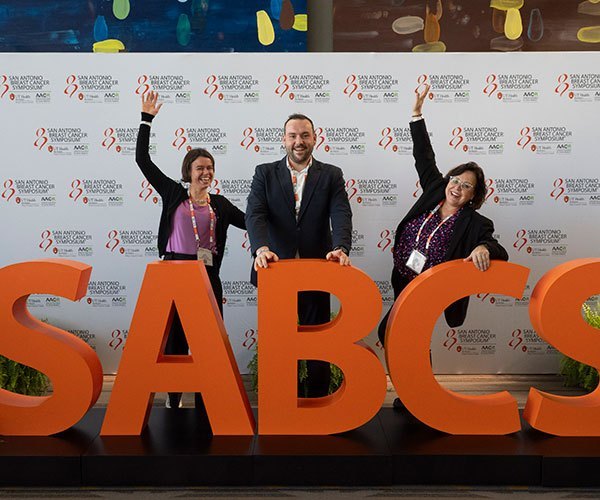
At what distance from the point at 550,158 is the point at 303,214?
2090mm

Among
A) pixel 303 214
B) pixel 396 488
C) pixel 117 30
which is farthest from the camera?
pixel 117 30

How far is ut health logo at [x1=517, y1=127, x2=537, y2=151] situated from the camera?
439 centimetres

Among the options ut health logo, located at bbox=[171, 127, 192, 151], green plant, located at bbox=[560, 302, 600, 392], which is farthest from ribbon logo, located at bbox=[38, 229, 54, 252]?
green plant, located at bbox=[560, 302, 600, 392]

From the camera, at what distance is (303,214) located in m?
3.19

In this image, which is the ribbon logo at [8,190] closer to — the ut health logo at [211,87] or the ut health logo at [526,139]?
the ut health logo at [211,87]

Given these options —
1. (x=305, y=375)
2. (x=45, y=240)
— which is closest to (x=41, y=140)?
(x=45, y=240)

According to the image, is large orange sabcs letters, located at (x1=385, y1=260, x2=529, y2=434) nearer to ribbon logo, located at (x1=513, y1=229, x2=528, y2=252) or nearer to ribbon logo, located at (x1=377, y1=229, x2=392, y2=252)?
ribbon logo, located at (x1=377, y1=229, x2=392, y2=252)

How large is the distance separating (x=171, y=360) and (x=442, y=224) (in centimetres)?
141

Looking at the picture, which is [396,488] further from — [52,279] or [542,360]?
[542,360]

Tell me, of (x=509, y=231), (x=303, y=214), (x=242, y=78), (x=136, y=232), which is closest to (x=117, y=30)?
(x=242, y=78)

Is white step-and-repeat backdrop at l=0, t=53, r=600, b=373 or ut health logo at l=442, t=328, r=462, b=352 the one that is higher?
white step-and-repeat backdrop at l=0, t=53, r=600, b=373

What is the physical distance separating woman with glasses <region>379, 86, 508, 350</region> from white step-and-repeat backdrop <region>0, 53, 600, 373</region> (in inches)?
40.2

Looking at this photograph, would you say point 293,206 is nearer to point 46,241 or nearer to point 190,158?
point 190,158

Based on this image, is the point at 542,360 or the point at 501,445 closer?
the point at 501,445
